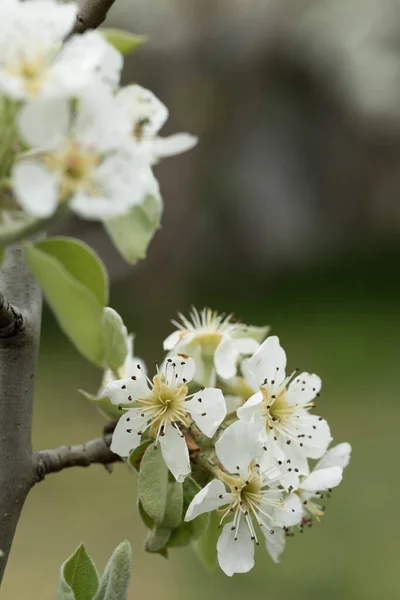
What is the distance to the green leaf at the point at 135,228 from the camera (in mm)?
502

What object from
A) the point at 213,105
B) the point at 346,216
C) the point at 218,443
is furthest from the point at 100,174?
the point at 346,216

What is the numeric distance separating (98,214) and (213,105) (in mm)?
5297

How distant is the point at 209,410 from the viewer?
604mm

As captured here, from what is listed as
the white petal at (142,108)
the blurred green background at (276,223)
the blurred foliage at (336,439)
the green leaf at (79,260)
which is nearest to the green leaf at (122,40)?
the white petal at (142,108)

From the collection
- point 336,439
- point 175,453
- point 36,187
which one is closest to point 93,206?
point 36,187

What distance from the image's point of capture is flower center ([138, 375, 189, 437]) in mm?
623

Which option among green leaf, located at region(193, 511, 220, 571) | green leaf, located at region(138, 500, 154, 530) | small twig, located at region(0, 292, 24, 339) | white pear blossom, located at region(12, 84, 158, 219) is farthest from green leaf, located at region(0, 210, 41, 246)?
green leaf, located at region(193, 511, 220, 571)

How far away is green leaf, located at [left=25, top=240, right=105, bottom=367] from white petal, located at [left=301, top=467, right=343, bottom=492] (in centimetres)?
24

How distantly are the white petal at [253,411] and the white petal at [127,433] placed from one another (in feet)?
0.21

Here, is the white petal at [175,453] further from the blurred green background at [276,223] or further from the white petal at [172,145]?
the blurred green background at [276,223]

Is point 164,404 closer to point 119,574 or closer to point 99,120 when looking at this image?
point 119,574

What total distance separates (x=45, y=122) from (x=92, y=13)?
10.6 inches

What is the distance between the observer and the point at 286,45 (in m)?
5.95

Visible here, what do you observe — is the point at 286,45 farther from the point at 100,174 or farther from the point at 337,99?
the point at 100,174
